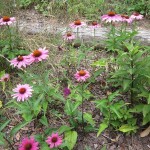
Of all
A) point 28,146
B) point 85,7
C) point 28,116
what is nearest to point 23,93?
point 28,116

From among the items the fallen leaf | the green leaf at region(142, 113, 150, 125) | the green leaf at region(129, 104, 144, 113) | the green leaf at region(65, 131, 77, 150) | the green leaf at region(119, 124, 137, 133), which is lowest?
the fallen leaf

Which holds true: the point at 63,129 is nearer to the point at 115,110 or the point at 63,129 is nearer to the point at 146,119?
the point at 115,110

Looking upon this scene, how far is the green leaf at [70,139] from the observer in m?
2.33

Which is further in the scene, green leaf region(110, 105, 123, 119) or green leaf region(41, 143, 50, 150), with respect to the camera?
green leaf region(110, 105, 123, 119)

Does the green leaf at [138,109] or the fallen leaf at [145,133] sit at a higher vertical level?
the green leaf at [138,109]

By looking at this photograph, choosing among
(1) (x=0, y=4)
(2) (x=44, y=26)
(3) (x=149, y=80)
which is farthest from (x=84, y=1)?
(3) (x=149, y=80)

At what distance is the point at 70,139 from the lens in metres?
2.38

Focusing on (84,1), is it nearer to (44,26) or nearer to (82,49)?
(44,26)

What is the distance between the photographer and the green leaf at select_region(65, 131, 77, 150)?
2329mm

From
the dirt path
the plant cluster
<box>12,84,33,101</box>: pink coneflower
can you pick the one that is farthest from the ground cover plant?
the plant cluster

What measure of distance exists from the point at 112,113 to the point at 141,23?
7.51 feet

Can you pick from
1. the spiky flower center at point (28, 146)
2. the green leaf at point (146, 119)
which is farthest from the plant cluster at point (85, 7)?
the spiky flower center at point (28, 146)

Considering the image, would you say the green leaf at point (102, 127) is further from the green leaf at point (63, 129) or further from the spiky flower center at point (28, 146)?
the spiky flower center at point (28, 146)

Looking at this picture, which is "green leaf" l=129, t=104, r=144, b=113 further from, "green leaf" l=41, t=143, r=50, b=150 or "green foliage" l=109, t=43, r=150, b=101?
"green leaf" l=41, t=143, r=50, b=150
